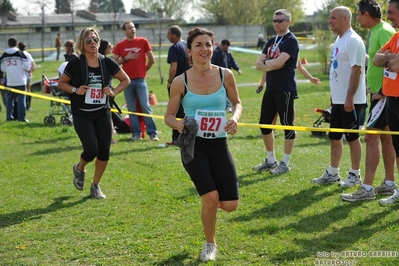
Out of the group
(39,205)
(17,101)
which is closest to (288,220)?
(39,205)

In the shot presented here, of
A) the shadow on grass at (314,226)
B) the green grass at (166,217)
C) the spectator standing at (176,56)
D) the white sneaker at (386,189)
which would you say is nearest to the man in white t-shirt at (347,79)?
the white sneaker at (386,189)

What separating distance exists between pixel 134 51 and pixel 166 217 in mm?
6284

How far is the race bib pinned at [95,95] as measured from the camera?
7.89 meters

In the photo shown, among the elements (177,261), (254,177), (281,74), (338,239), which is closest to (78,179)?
(254,177)

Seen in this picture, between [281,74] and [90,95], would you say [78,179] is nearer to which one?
[90,95]

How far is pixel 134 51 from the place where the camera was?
1271 centimetres

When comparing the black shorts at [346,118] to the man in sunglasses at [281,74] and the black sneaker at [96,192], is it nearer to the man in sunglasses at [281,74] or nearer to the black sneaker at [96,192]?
the man in sunglasses at [281,74]

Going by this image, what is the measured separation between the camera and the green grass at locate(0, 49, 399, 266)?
19.0ft

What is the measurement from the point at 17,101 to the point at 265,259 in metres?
12.9

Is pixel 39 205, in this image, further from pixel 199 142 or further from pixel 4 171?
pixel 199 142

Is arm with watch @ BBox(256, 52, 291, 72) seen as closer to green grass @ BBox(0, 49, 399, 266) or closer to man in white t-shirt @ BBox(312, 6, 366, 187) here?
man in white t-shirt @ BBox(312, 6, 366, 187)

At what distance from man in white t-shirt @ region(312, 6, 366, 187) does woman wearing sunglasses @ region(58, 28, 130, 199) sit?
9.46 ft

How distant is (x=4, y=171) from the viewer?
33.3ft

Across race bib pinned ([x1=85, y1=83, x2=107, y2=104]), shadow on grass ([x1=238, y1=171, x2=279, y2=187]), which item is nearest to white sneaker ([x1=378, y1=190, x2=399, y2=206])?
shadow on grass ([x1=238, y1=171, x2=279, y2=187])
